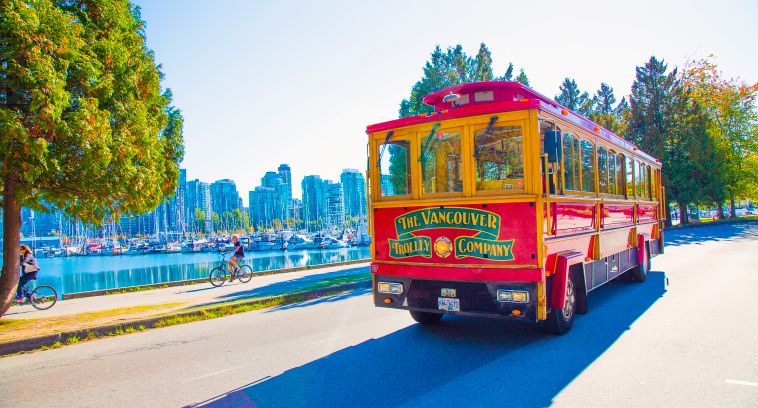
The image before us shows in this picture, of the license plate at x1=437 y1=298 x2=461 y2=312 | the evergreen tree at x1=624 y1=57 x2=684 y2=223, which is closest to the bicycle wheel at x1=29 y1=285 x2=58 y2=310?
the license plate at x1=437 y1=298 x2=461 y2=312

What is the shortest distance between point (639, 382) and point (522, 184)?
2611 millimetres

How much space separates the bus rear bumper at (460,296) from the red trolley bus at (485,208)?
0.01m

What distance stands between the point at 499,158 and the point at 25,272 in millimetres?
12751

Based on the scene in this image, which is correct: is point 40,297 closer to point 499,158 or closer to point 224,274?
point 224,274

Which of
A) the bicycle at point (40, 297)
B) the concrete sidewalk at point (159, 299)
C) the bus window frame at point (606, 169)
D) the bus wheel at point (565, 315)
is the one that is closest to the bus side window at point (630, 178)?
the bus window frame at point (606, 169)

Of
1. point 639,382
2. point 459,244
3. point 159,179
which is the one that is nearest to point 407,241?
point 459,244

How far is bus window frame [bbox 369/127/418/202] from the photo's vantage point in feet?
23.6

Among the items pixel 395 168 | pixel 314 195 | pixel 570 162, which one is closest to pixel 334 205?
pixel 314 195

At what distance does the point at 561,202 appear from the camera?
22.5 feet

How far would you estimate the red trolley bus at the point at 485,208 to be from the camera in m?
6.26

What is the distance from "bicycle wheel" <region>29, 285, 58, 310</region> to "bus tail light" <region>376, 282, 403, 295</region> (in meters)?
10.6

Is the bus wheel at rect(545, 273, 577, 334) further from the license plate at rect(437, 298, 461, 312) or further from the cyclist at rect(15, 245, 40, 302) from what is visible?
the cyclist at rect(15, 245, 40, 302)

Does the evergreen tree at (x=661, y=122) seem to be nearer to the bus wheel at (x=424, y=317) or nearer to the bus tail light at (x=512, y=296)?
the bus wheel at (x=424, y=317)

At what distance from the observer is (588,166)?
8.21 m
